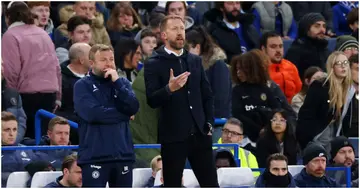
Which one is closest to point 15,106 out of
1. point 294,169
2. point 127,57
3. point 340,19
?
point 127,57

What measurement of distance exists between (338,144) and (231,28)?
3905 mm

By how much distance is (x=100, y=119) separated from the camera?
1054 centimetres

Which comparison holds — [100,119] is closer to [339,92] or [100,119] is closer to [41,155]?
[41,155]

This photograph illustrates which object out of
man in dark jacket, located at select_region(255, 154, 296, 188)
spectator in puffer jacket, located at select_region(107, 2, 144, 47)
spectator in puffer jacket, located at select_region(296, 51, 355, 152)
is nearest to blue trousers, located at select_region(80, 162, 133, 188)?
man in dark jacket, located at select_region(255, 154, 296, 188)

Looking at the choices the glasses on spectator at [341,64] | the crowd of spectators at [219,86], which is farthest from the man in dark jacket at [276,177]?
the glasses on spectator at [341,64]

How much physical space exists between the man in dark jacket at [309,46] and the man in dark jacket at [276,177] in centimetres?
487

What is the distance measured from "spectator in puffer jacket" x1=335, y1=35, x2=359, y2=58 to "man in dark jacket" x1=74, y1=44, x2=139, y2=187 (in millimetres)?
6556

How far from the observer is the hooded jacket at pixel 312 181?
1326 centimetres

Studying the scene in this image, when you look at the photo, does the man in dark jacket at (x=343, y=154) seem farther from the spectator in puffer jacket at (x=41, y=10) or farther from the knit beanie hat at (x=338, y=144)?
the spectator in puffer jacket at (x=41, y=10)

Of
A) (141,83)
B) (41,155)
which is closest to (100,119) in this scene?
(41,155)

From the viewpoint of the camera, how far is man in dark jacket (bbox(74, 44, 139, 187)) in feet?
34.6

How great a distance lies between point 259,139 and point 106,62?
4.49 metres

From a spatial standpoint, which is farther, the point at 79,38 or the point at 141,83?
the point at 79,38

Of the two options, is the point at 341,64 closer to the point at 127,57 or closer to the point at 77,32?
the point at 127,57
